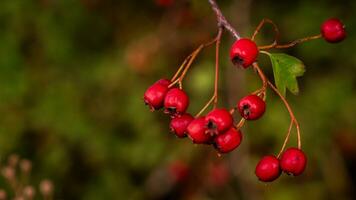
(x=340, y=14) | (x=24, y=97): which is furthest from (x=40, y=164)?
(x=340, y=14)

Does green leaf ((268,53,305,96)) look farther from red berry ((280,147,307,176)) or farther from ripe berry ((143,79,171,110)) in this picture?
ripe berry ((143,79,171,110))

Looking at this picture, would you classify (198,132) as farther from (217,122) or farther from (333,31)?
(333,31)

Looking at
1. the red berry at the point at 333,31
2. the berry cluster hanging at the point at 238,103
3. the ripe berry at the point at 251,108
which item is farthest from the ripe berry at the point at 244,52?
the red berry at the point at 333,31

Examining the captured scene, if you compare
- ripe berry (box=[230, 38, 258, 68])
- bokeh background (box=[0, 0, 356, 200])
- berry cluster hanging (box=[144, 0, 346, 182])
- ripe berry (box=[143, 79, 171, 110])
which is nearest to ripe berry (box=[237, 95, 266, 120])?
berry cluster hanging (box=[144, 0, 346, 182])

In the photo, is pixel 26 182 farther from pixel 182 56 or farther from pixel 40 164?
pixel 182 56

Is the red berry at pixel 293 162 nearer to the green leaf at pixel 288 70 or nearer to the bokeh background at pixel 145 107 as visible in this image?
the green leaf at pixel 288 70

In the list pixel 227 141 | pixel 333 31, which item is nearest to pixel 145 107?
pixel 333 31
